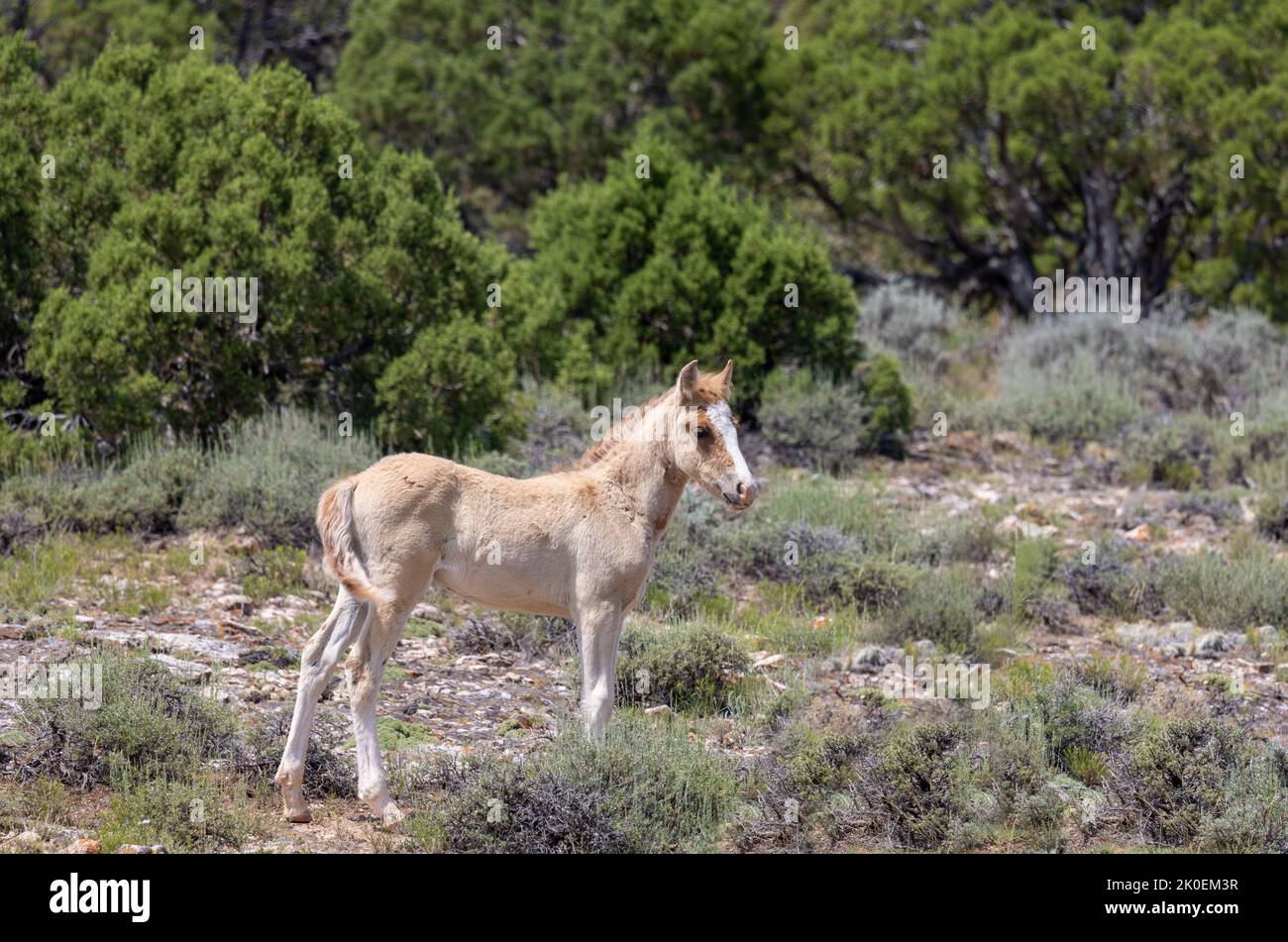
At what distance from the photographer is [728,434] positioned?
7.42m

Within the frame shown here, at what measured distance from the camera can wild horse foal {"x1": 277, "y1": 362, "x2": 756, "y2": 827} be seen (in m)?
7.13

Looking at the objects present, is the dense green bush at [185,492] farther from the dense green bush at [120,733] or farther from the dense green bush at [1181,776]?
the dense green bush at [1181,776]

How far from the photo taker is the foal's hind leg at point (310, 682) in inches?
278

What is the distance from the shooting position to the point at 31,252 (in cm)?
1291

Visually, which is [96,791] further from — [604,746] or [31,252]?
[31,252]

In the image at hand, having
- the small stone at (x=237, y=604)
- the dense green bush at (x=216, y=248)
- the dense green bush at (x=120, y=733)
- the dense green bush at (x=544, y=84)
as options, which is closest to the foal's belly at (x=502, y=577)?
the dense green bush at (x=120, y=733)

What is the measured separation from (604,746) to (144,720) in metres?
2.23

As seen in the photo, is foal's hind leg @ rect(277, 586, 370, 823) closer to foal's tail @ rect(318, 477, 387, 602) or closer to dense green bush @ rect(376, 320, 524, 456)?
foal's tail @ rect(318, 477, 387, 602)

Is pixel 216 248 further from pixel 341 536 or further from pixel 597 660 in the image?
pixel 597 660

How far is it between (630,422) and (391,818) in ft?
7.31

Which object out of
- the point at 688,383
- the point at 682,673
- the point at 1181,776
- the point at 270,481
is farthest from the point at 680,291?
the point at 1181,776

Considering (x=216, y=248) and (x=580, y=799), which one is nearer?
(x=580, y=799)

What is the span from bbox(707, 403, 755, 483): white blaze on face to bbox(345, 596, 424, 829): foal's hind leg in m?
1.62

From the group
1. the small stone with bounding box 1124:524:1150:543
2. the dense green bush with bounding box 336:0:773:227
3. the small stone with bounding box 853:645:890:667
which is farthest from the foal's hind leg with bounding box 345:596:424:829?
the dense green bush with bounding box 336:0:773:227
